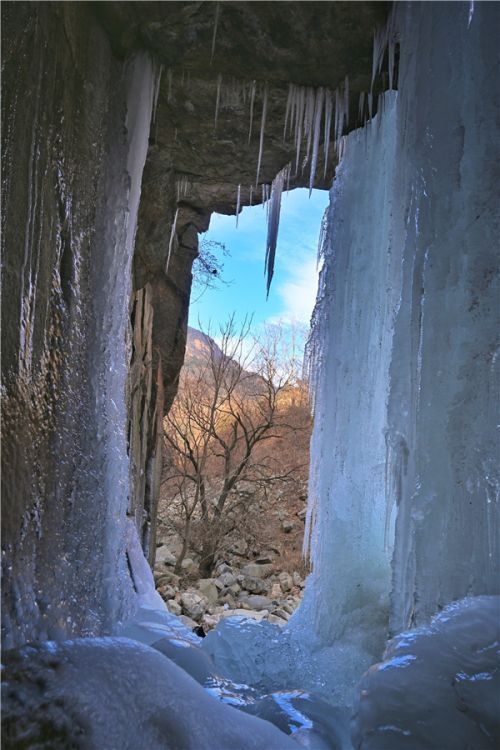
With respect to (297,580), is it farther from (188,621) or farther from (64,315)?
(64,315)

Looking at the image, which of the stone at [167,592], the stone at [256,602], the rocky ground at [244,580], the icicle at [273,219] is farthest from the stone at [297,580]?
the icicle at [273,219]

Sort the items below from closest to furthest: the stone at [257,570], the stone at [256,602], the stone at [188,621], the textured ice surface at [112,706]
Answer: the textured ice surface at [112,706] < the stone at [188,621] < the stone at [256,602] < the stone at [257,570]

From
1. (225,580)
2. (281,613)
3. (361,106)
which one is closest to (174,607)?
(281,613)

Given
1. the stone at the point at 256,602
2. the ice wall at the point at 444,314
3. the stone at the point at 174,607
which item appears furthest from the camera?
the stone at the point at 256,602

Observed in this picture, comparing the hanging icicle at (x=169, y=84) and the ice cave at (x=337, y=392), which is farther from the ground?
the hanging icicle at (x=169, y=84)

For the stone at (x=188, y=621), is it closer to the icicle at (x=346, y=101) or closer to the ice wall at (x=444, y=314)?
the ice wall at (x=444, y=314)

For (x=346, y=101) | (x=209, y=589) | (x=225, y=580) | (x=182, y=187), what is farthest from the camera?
(x=225, y=580)

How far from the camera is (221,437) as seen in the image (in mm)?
9766

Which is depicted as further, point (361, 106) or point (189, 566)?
point (189, 566)

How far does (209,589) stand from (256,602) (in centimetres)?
63

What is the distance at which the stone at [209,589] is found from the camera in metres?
7.35

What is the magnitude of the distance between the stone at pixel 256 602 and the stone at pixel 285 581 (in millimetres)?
622

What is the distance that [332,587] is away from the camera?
2.86m

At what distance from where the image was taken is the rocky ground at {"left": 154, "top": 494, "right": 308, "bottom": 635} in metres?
6.68
